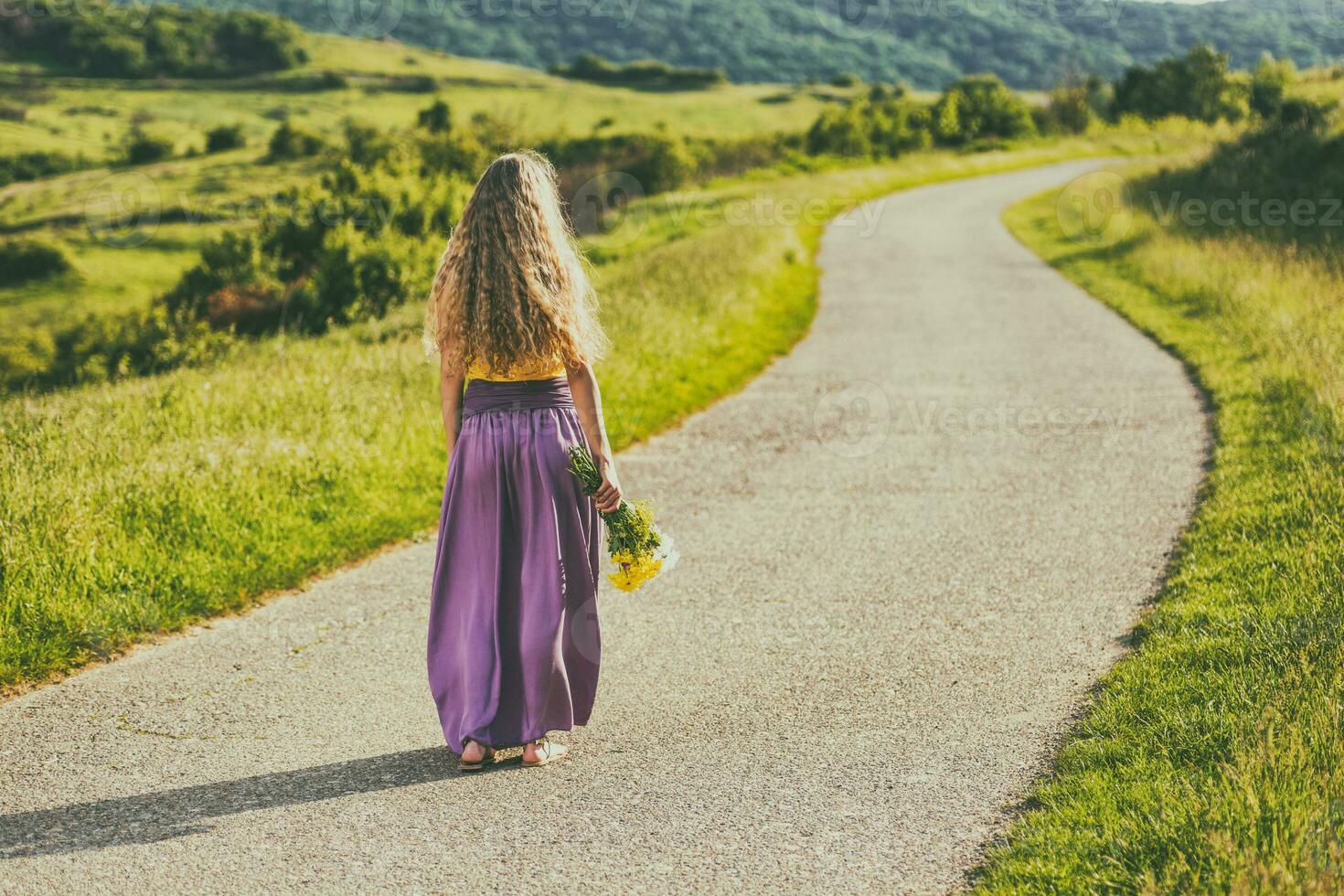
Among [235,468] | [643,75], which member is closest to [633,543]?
[235,468]

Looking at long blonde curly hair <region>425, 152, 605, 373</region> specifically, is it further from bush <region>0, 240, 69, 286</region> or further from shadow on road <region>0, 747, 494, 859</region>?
bush <region>0, 240, 69, 286</region>

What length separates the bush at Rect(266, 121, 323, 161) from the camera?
8994 centimetres

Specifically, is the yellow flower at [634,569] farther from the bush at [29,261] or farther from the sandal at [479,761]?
the bush at [29,261]

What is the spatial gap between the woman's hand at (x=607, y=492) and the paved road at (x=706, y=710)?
0.96 metres

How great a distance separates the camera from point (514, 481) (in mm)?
4285

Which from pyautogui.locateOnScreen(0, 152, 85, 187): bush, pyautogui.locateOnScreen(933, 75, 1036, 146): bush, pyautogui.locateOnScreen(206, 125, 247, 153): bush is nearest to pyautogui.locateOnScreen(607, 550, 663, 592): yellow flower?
pyautogui.locateOnScreen(933, 75, 1036, 146): bush

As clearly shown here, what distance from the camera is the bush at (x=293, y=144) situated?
89938 millimetres

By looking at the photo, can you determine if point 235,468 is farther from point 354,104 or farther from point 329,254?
point 354,104

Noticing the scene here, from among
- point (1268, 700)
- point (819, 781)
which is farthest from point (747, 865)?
point (1268, 700)

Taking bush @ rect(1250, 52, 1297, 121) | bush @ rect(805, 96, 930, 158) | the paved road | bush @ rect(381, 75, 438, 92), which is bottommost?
the paved road

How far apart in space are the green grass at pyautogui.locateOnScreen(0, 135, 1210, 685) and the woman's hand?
213 centimetres

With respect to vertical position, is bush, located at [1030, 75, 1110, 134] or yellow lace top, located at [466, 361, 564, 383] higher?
bush, located at [1030, 75, 1110, 134]

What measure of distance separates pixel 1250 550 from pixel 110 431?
763 cm

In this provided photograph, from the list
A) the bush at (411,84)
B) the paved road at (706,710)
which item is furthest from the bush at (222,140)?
the paved road at (706,710)
